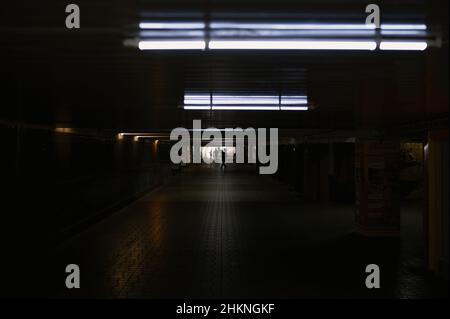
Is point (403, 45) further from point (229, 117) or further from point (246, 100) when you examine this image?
point (229, 117)

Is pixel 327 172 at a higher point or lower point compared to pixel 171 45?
lower

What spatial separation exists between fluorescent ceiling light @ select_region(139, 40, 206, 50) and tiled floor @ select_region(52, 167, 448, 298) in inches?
132

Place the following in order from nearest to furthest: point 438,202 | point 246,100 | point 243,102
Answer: point 438,202 → point 246,100 → point 243,102

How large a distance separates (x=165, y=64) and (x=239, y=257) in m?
4.48

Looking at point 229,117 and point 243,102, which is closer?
point 243,102

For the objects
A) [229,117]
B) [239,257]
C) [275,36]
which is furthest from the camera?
[229,117]

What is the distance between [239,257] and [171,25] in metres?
5.70

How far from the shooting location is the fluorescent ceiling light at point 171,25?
4336mm

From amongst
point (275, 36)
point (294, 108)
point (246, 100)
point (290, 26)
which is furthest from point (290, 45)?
point (294, 108)

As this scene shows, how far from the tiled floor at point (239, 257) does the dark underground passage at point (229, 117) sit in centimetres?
5

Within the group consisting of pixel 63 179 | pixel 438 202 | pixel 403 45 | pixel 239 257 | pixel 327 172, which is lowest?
pixel 239 257

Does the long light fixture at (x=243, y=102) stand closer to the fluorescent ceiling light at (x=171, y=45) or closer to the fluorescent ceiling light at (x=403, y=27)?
the fluorescent ceiling light at (x=171, y=45)

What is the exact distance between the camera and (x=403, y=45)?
15.9ft

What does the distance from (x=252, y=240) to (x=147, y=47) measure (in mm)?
6682
